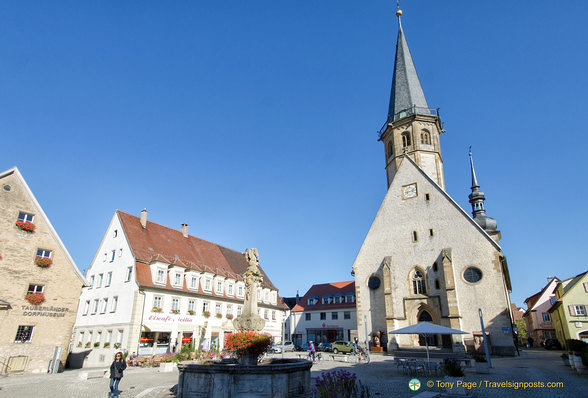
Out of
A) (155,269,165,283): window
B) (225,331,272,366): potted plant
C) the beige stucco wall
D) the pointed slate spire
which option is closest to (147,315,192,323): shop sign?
(155,269,165,283): window

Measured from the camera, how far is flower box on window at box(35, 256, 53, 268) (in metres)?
20.8

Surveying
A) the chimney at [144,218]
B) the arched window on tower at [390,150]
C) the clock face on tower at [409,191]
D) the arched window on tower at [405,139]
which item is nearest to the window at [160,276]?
the chimney at [144,218]

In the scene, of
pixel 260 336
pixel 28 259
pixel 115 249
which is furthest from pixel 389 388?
pixel 115 249

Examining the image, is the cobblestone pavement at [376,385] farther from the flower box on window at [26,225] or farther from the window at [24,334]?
the flower box on window at [26,225]

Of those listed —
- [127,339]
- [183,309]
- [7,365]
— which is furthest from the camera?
[183,309]

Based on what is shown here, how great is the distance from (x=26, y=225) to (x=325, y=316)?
34622 mm

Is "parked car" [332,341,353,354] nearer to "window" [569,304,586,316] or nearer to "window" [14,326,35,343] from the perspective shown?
"window" [569,304,586,316]

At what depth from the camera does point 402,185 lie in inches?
1280

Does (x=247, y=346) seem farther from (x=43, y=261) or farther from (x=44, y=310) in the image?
(x=43, y=261)

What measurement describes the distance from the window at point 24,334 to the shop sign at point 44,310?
72 cm

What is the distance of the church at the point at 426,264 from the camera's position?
84.1 ft

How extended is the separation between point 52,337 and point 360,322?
21701 mm

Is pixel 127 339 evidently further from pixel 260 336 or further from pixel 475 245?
pixel 475 245

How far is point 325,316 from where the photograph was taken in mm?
46125
